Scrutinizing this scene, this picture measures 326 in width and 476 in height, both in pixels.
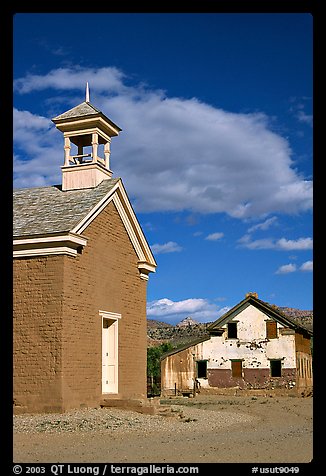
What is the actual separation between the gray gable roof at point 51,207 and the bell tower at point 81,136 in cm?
41

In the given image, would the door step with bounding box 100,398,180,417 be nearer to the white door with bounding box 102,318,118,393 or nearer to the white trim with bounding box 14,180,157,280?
the white door with bounding box 102,318,118,393

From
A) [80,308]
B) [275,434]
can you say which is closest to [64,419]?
[80,308]

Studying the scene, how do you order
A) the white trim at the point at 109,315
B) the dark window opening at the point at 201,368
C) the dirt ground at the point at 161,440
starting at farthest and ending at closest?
the dark window opening at the point at 201,368 → the white trim at the point at 109,315 → the dirt ground at the point at 161,440

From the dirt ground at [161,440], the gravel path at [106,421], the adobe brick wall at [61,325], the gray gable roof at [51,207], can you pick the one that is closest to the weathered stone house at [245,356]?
the dirt ground at [161,440]

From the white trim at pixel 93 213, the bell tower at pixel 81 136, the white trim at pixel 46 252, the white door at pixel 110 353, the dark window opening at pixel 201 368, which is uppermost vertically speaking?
the bell tower at pixel 81 136

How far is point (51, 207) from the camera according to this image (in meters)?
19.6

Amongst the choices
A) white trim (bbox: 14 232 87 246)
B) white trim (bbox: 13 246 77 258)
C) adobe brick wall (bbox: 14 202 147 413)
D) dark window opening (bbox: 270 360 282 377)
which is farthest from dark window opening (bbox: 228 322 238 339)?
white trim (bbox: 13 246 77 258)

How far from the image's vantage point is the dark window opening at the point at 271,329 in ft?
123

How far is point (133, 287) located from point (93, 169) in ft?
14.0

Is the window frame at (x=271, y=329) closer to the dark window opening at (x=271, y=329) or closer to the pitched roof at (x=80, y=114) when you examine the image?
the dark window opening at (x=271, y=329)

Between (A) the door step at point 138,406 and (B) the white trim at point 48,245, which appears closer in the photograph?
(B) the white trim at point 48,245

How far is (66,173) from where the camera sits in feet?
70.3

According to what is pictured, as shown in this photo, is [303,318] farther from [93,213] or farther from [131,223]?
[93,213]

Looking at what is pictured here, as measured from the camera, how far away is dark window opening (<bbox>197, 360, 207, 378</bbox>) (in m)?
39.2
